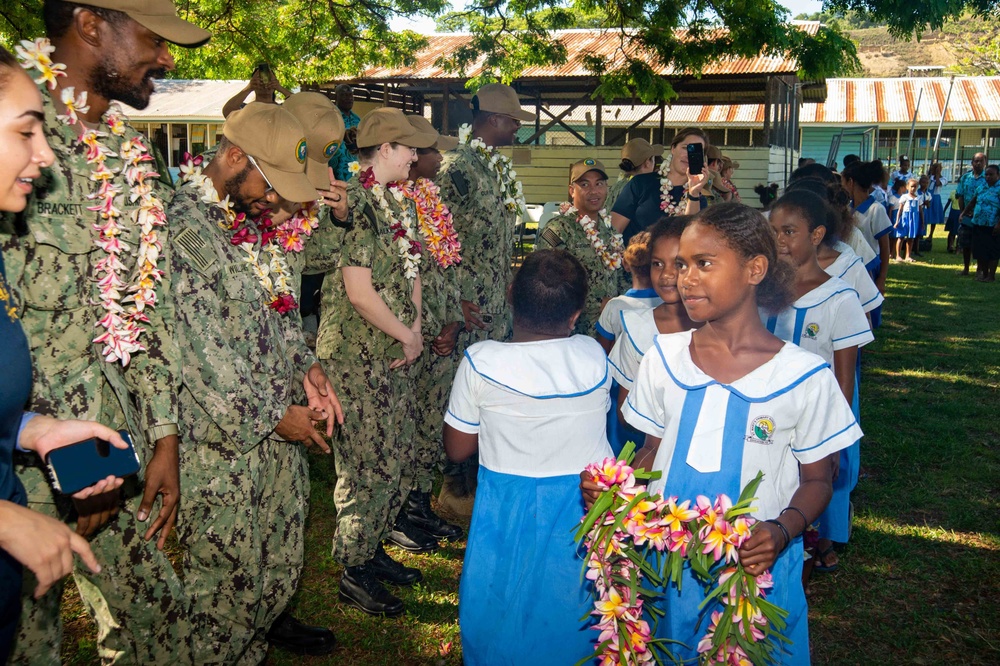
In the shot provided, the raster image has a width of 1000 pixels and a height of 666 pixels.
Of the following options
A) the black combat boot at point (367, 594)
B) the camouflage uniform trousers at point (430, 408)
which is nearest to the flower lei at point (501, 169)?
the camouflage uniform trousers at point (430, 408)

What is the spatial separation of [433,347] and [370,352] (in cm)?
99

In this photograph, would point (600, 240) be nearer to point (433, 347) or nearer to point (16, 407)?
point (433, 347)

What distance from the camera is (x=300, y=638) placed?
4.14 metres

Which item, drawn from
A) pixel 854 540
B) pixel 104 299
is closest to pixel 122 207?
pixel 104 299

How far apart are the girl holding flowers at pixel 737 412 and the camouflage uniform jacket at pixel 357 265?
186 centimetres

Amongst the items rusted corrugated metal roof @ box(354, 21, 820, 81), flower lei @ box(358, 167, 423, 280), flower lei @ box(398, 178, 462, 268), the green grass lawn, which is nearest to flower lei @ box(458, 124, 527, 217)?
flower lei @ box(398, 178, 462, 268)

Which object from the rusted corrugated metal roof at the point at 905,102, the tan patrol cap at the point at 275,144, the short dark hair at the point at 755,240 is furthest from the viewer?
the rusted corrugated metal roof at the point at 905,102

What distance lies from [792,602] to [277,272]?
7.50 feet

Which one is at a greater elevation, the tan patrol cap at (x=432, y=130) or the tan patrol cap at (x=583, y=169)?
the tan patrol cap at (x=432, y=130)

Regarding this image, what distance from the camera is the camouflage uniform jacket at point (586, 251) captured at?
21.0 ft

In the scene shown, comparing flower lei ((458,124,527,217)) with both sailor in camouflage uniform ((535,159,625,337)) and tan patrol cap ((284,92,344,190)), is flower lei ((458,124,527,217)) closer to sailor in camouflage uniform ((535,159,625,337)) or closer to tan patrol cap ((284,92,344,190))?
sailor in camouflage uniform ((535,159,625,337))

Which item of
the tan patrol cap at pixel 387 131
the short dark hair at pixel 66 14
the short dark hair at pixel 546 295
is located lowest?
the short dark hair at pixel 546 295

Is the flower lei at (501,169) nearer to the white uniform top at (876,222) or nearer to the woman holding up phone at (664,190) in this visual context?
the woman holding up phone at (664,190)

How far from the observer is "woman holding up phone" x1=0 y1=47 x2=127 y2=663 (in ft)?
5.88
